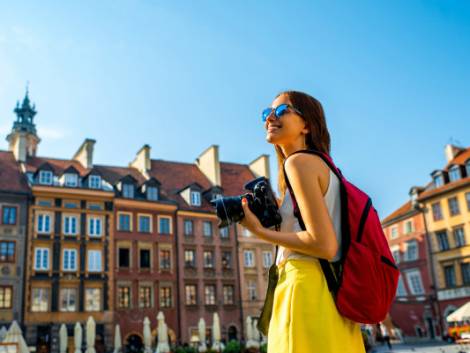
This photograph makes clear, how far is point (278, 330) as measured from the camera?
2355mm

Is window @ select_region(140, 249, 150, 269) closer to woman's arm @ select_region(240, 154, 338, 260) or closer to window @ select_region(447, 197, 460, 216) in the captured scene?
window @ select_region(447, 197, 460, 216)

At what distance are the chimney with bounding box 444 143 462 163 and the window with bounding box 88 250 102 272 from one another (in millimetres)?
28396

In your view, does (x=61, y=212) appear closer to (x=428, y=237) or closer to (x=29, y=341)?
(x=29, y=341)

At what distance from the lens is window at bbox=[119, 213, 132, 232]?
38.1 m

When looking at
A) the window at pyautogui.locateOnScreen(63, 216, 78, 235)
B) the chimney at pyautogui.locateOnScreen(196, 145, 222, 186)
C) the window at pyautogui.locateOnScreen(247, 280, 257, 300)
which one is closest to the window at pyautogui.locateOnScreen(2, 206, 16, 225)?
the window at pyautogui.locateOnScreen(63, 216, 78, 235)

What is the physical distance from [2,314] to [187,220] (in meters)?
14.1

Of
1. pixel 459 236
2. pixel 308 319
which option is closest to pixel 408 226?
pixel 459 236

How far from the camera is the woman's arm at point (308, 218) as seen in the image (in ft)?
7.68

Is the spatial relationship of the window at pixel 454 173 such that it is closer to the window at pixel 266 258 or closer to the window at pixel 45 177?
the window at pixel 266 258

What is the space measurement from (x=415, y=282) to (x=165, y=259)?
20.1 m

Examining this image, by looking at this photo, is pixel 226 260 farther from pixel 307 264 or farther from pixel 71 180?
pixel 307 264

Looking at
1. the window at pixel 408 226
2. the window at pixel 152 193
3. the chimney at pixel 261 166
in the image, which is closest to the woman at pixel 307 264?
the window at pixel 152 193

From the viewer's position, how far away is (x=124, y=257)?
37.7 meters

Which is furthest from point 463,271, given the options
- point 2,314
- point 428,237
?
point 2,314
